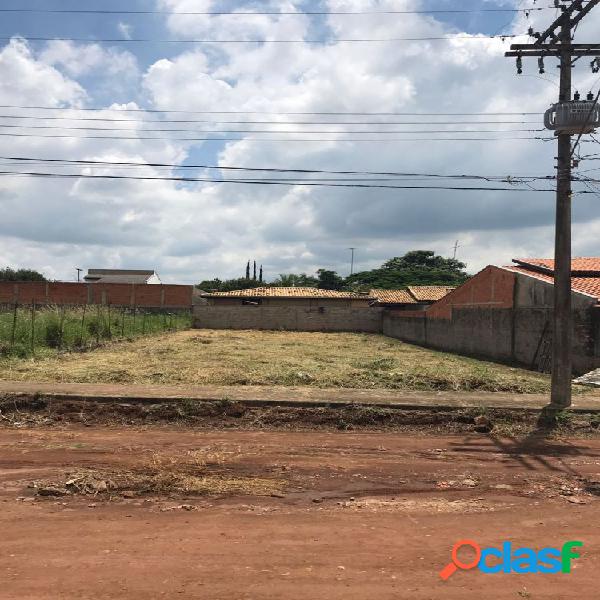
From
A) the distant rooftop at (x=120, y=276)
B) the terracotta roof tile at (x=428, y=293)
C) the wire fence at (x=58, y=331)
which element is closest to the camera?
the wire fence at (x=58, y=331)

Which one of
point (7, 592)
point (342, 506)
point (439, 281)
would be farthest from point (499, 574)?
point (439, 281)

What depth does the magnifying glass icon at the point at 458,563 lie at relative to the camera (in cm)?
385

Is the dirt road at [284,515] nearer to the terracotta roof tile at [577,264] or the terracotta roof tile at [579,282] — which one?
the terracotta roof tile at [579,282]

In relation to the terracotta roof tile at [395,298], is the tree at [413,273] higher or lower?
higher

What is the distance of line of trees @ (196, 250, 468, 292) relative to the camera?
77.4 meters

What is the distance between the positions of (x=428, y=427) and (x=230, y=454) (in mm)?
3406

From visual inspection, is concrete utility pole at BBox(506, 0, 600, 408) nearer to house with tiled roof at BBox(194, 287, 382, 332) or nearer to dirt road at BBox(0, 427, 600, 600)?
dirt road at BBox(0, 427, 600, 600)

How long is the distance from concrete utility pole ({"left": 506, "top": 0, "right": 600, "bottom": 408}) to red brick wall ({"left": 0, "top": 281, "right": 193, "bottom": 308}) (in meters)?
45.6

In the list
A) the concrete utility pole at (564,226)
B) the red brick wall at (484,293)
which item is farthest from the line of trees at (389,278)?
the concrete utility pole at (564,226)

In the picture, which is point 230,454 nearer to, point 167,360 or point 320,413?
point 320,413

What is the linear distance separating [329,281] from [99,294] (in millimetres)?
37619

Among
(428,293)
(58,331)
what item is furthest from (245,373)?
(428,293)

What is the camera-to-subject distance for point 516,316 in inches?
804

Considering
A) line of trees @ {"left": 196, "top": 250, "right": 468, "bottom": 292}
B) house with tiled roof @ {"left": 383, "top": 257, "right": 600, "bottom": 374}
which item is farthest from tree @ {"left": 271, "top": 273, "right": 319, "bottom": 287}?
house with tiled roof @ {"left": 383, "top": 257, "right": 600, "bottom": 374}
